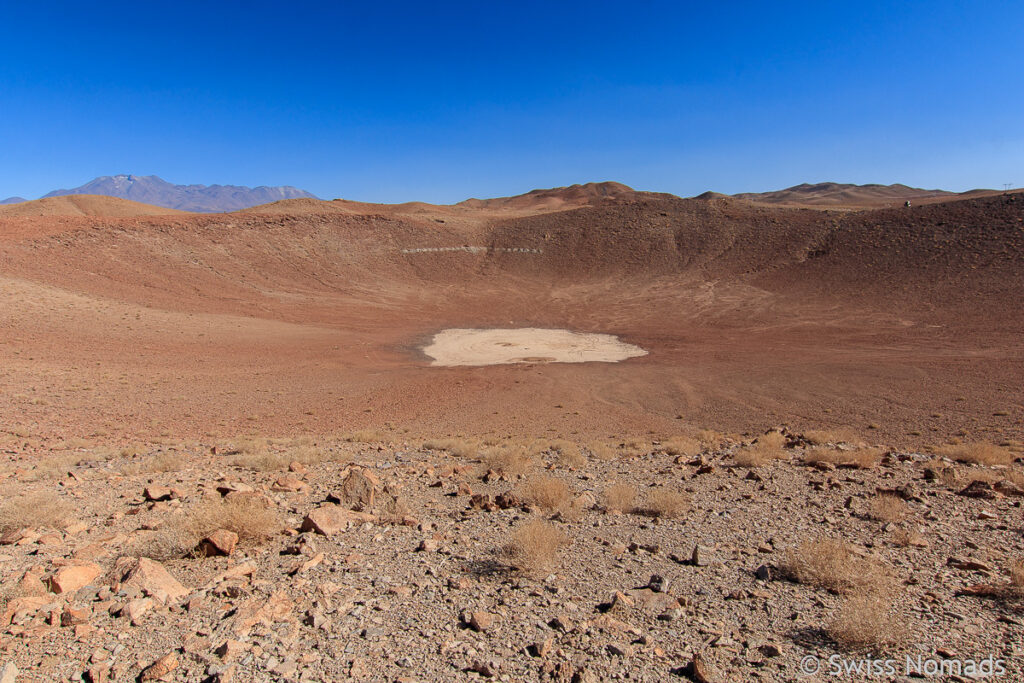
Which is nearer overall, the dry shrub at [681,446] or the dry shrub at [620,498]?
the dry shrub at [620,498]

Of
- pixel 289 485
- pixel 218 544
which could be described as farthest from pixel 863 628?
pixel 289 485

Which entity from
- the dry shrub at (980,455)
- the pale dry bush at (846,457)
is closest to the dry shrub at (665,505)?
the pale dry bush at (846,457)

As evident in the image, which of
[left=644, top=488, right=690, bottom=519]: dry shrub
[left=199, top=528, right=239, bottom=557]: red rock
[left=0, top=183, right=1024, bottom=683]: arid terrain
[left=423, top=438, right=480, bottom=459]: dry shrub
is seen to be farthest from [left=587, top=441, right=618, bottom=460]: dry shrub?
[left=199, top=528, right=239, bottom=557]: red rock

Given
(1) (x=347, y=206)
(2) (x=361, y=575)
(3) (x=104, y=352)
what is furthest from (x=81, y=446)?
(1) (x=347, y=206)

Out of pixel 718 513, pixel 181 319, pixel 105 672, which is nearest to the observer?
pixel 105 672

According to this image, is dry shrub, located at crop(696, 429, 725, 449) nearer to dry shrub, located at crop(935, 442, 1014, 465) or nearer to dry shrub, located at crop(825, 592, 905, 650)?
dry shrub, located at crop(935, 442, 1014, 465)

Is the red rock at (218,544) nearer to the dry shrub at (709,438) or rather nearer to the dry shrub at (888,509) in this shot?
the dry shrub at (888,509)

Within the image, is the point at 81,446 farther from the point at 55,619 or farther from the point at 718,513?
the point at 718,513
